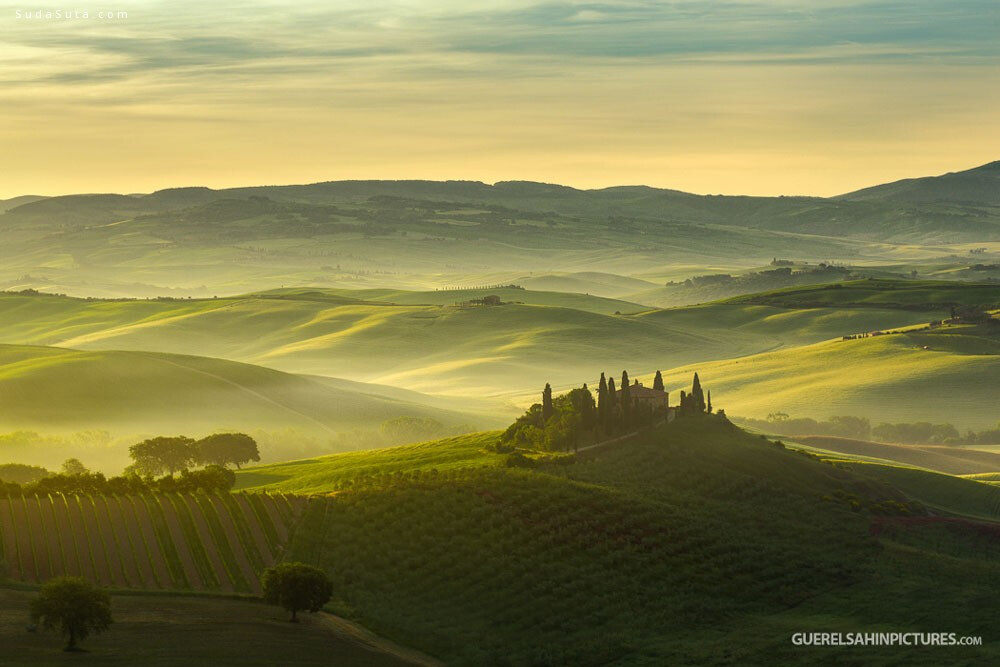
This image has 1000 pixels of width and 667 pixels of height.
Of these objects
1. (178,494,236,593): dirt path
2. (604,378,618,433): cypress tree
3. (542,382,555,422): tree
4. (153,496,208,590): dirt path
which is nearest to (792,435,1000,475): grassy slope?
(604,378,618,433): cypress tree

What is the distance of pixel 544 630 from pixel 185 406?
136098 mm

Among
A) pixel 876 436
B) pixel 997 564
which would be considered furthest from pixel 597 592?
pixel 876 436

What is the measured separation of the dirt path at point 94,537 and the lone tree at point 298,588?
12117 mm

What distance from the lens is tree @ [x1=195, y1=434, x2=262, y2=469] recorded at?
143 meters

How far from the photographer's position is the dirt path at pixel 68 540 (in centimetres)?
7900

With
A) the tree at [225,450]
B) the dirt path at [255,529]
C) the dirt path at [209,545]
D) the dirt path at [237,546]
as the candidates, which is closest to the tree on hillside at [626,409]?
the dirt path at [255,529]

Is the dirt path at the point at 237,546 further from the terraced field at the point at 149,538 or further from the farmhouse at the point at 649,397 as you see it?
the farmhouse at the point at 649,397

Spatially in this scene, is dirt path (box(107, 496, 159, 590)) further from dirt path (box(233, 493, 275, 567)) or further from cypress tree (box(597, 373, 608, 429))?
cypress tree (box(597, 373, 608, 429))

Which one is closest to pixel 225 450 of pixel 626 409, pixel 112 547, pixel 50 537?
pixel 626 409

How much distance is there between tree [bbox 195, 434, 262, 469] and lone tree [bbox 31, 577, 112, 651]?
254ft

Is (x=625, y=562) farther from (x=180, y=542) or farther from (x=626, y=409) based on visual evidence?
(x=626, y=409)

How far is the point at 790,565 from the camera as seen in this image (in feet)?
293

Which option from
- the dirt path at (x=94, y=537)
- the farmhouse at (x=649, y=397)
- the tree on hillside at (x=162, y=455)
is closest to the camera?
the dirt path at (x=94, y=537)

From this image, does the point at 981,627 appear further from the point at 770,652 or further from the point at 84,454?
the point at 84,454
